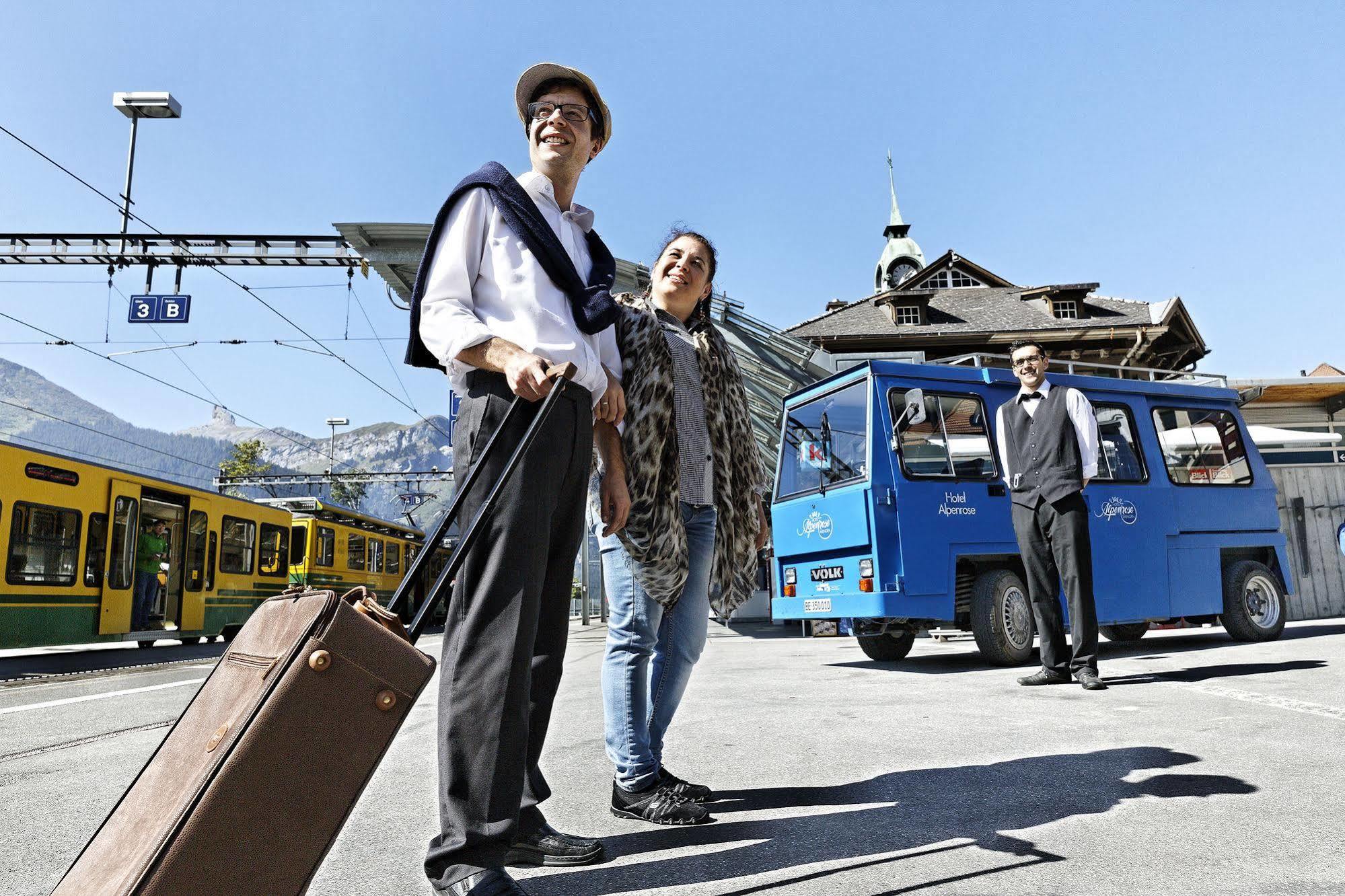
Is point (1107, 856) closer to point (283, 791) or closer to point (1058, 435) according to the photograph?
point (283, 791)

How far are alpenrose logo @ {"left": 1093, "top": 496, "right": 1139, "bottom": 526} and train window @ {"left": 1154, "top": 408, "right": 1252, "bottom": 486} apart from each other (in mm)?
741

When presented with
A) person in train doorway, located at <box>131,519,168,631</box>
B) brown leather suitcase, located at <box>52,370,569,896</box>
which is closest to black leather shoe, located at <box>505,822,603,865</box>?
brown leather suitcase, located at <box>52,370,569,896</box>

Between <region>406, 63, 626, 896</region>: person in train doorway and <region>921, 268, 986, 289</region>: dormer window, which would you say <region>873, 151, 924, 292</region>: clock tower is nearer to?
<region>921, 268, 986, 289</region>: dormer window

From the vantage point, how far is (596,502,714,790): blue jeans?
8.41 ft

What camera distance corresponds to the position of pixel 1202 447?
841 centimetres

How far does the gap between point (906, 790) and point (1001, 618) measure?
14.1 feet

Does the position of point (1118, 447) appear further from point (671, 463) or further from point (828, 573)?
point (671, 463)

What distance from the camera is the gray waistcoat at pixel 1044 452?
5164 mm

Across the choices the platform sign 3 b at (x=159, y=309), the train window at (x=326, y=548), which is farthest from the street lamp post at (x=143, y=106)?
the train window at (x=326, y=548)

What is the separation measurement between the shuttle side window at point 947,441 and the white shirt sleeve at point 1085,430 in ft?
5.28

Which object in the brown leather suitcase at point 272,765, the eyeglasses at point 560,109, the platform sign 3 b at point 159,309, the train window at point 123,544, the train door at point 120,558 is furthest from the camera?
the platform sign 3 b at point 159,309

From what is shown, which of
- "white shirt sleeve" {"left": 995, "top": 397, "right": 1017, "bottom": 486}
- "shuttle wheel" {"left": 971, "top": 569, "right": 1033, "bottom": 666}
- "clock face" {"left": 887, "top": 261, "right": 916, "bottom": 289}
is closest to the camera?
"white shirt sleeve" {"left": 995, "top": 397, "right": 1017, "bottom": 486}

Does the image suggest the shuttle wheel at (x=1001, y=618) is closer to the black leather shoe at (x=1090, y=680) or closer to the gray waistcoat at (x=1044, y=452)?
the gray waistcoat at (x=1044, y=452)

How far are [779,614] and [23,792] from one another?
572 centimetres
